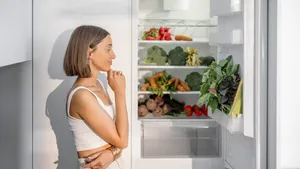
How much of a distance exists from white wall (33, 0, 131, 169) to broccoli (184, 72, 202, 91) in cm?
53

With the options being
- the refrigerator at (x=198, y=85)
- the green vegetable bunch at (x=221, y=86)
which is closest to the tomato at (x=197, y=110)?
the refrigerator at (x=198, y=85)

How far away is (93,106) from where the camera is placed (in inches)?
83.6

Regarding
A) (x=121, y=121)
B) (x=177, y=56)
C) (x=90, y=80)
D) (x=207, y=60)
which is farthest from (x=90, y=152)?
(x=207, y=60)

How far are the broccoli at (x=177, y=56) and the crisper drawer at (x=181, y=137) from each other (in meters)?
0.34

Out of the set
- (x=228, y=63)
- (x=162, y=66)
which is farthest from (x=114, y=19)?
(x=228, y=63)

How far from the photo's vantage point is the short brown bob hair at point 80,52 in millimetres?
2186

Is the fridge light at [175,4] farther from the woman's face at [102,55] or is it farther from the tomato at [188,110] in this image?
the woman's face at [102,55]

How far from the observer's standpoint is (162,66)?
9.80ft
